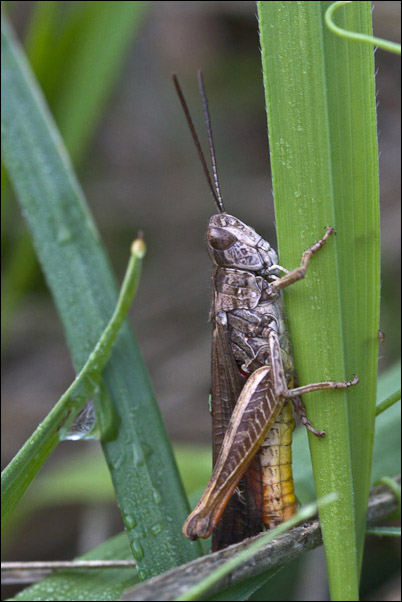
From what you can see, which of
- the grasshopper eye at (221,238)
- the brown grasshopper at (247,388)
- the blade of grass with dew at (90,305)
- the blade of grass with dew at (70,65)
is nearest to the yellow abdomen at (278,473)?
the brown grasshopper at (247,388)

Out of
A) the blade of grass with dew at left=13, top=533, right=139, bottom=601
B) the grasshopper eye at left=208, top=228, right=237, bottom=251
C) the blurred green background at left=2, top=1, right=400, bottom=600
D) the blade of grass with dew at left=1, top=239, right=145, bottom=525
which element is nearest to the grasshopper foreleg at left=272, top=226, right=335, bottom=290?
the blade of grass with dew at left=1, top=239, right=145, bottom=525

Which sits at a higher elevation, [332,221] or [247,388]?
[332,221]

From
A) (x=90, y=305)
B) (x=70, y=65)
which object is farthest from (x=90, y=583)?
(x=70, y=65)

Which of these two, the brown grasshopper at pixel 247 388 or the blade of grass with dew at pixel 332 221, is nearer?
the blade of grass with dew at pixel 332 221

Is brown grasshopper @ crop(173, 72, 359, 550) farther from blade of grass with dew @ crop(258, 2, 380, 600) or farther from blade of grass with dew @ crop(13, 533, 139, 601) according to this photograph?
blade of grass with dew @ crop(13, 533, 139, 601)

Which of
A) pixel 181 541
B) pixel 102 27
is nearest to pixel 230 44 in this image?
pixel 102 27

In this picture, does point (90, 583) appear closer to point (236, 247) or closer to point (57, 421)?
point (57, 421)

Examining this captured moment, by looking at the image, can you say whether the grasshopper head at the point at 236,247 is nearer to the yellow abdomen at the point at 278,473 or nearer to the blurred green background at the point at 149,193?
the yellow abdomen at the point at 278,473

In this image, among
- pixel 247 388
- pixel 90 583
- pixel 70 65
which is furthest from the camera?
pixel 70 65
